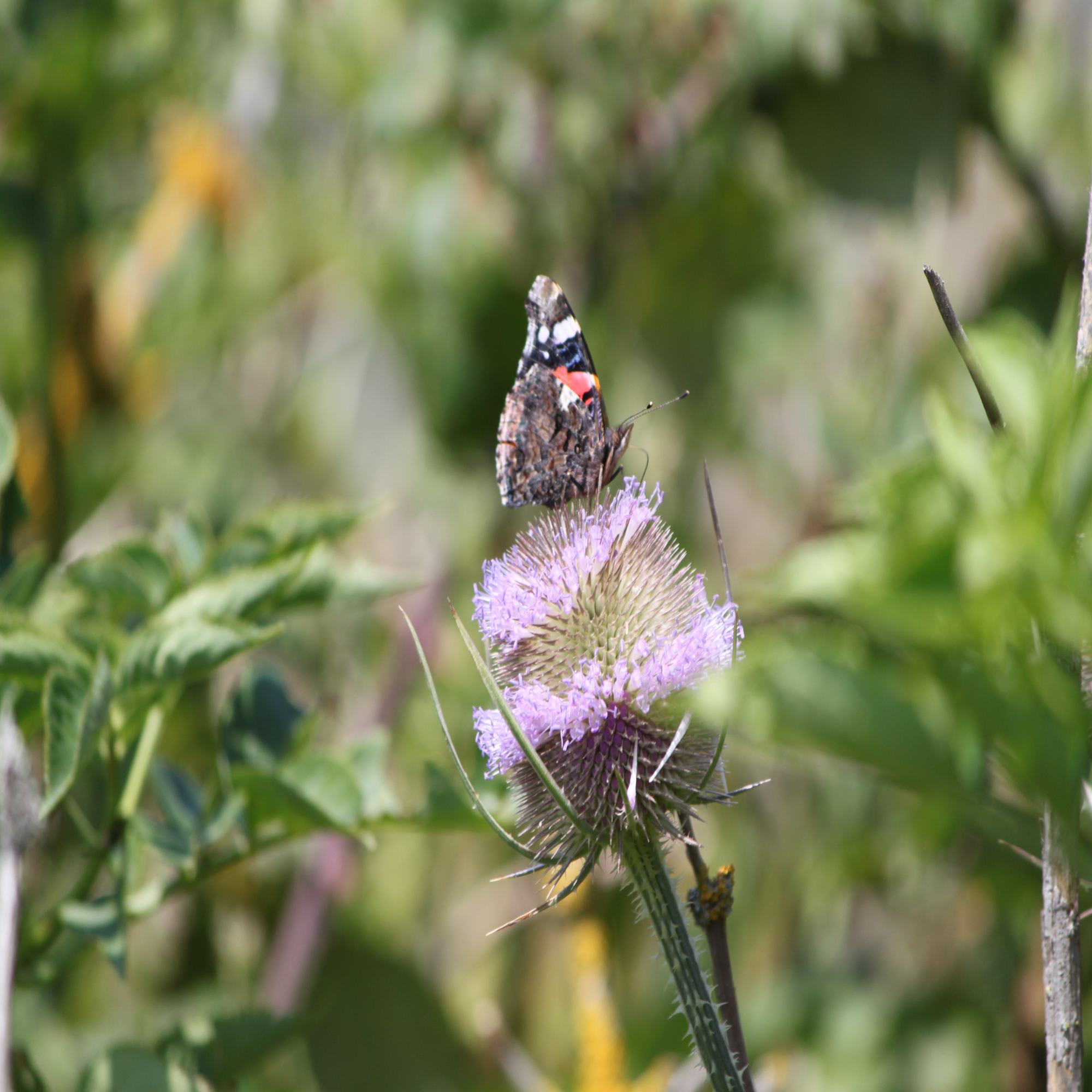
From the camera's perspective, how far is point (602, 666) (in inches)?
28.5

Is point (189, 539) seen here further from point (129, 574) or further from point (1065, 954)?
point (1065, 954)

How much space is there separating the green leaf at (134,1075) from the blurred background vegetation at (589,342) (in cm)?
52

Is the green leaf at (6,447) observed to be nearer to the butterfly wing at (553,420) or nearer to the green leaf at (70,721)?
the green leaf at (70,721)

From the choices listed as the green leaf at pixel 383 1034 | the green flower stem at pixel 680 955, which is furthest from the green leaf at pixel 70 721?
the green leaf at pixel 383 1034

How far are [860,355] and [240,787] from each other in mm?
1517

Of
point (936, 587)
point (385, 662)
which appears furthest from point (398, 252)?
point (936, 587)

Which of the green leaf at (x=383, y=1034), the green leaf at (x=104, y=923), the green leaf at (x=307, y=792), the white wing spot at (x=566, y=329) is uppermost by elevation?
the white wing spot at (x=566, y=329)

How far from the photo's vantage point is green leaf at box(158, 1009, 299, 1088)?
84 centimetres

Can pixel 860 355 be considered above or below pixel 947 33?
below

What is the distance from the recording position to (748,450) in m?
2.03

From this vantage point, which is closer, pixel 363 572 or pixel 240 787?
pixel 240 787

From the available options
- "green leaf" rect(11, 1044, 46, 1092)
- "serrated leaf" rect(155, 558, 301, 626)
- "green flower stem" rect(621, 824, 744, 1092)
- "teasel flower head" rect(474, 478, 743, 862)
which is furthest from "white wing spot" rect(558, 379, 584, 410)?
"green leaf" rect(11, 1044, 46, 1092)

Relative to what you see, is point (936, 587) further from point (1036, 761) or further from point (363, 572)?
point (363, 572)

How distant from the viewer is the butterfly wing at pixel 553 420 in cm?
89
